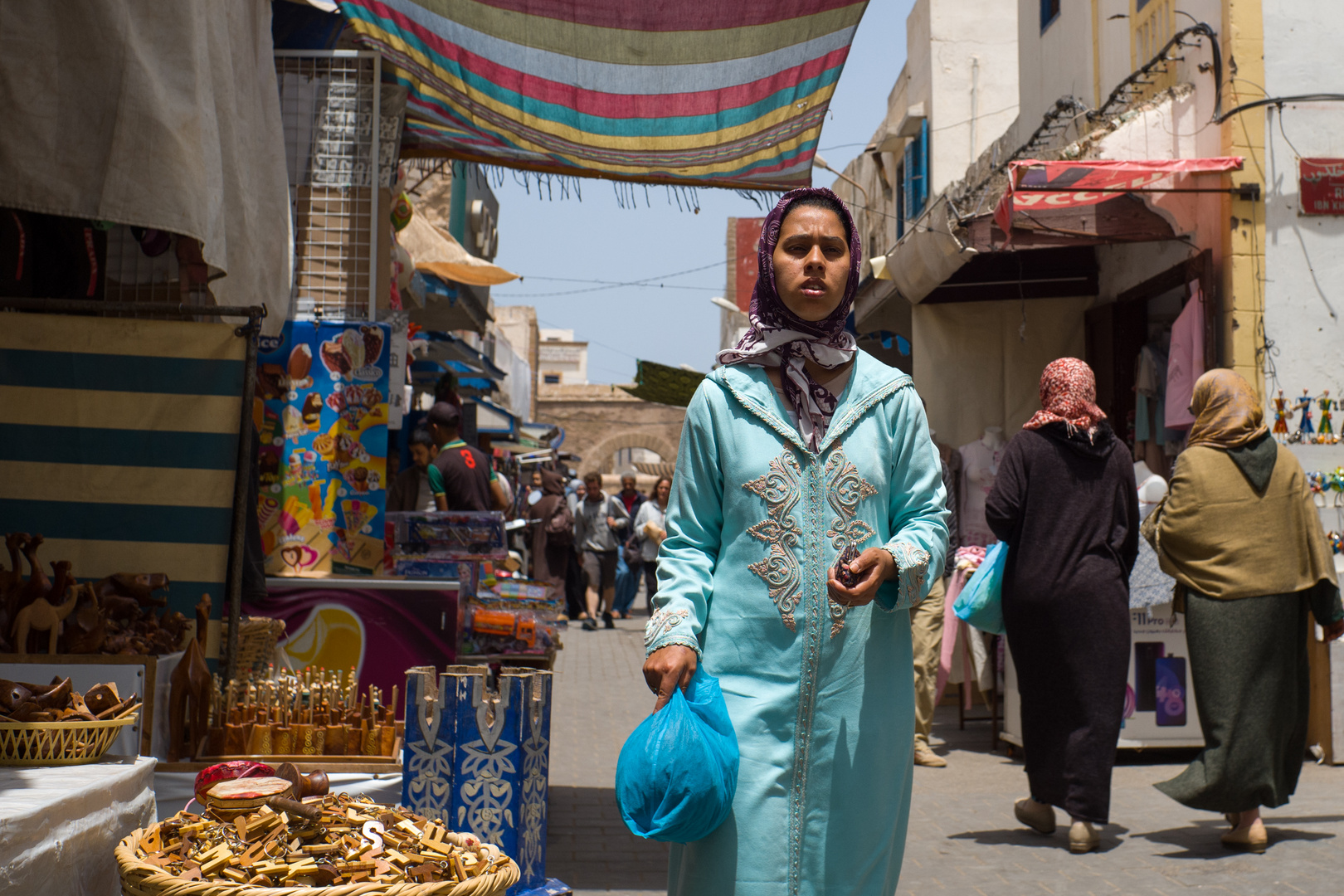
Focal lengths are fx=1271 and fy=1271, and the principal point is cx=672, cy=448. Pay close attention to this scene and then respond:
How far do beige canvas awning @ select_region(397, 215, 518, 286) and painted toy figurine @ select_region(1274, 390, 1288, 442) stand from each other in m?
5.34

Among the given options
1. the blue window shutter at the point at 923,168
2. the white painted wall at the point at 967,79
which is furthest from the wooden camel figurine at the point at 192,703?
the white painted wall at the point at 967,79

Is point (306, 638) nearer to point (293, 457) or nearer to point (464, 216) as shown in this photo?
point (293, 457)

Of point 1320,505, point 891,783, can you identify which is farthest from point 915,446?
point 1320,505

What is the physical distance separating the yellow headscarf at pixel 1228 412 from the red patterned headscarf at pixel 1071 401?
0.41m

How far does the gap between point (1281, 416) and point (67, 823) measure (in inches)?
276

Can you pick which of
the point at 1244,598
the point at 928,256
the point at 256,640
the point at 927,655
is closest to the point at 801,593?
the point at 256,640

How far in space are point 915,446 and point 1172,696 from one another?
186 inches

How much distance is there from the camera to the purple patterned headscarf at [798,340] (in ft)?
8.72

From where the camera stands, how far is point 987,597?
17.0 feet

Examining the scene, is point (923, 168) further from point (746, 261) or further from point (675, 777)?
point (675, 777)

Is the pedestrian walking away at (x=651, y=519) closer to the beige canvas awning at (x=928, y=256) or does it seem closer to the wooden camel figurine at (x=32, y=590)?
the beige canvas awning at (x=928, y=256)

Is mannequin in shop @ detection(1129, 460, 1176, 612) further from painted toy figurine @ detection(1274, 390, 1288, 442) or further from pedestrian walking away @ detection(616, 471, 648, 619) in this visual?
pedestrian walking away @ detection(616, 471, 648, 619)

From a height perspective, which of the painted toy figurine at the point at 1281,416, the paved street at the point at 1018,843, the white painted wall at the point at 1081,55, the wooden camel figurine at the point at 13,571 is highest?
the white painted wall at the point at 1081,55

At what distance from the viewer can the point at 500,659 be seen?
5.71m
